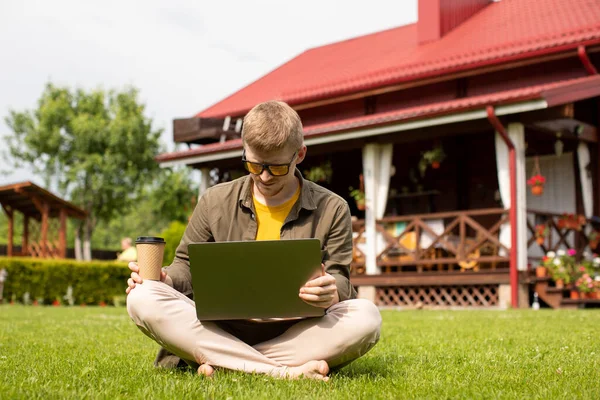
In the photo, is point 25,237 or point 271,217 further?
point 25,237

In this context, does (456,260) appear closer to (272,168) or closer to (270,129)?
(272,168)

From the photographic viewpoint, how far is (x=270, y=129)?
3414mm

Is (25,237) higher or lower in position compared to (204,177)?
lower

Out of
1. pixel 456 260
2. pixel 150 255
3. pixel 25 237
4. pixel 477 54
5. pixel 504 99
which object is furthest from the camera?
pixel 25 237

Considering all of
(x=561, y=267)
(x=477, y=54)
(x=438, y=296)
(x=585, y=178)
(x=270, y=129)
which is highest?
(x=477, y=54)

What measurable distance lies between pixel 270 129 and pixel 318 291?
0.77 metres

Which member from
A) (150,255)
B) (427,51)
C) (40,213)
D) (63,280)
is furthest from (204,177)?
(150,255)

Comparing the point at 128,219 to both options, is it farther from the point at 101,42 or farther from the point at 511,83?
the point at 511,83

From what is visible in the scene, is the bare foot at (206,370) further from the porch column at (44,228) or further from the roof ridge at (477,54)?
the porch column at (44,228)

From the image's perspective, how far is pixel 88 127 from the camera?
39.2 metres

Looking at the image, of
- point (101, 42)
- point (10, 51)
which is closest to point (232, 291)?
point (101, 42)

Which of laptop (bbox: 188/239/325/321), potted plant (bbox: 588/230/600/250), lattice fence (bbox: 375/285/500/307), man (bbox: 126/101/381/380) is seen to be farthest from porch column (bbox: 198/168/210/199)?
laptop (bbox: 188/239/325/321)

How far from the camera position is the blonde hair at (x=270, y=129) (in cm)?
341

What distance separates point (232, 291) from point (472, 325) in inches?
186
